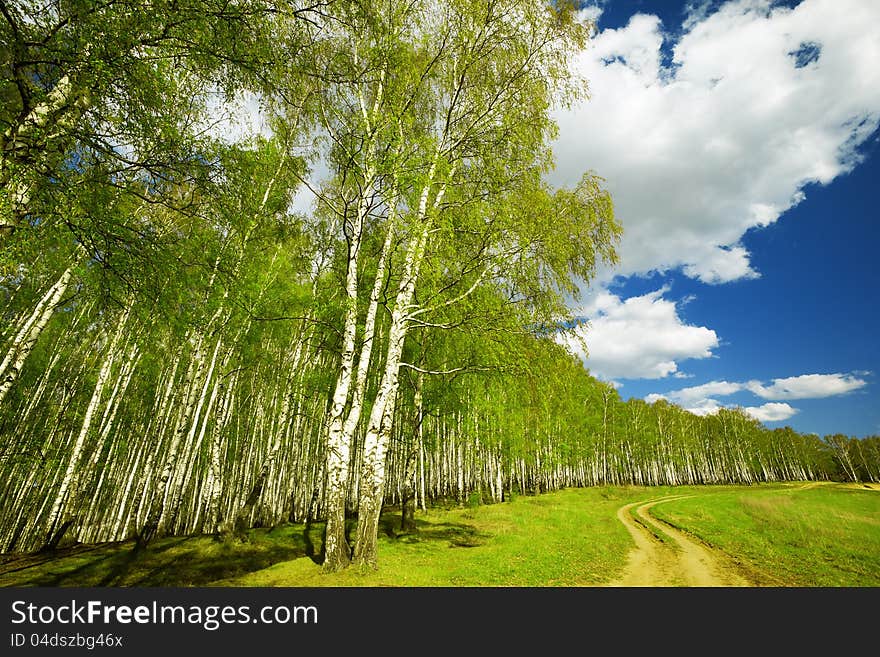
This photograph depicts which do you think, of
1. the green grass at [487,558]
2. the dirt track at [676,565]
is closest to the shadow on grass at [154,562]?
the green grass at [487,558]

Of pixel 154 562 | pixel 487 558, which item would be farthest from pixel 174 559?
pixel 487 558

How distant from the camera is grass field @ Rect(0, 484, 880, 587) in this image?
8883 mm

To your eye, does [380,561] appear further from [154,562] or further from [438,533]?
[154,562]

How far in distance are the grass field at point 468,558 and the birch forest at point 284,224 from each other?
127cm

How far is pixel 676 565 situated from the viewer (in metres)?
10.4

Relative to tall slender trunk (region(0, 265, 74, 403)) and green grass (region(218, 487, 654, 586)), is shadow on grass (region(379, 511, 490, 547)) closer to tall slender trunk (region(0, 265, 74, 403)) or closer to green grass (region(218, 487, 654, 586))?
green grass (region(218, 487, 654, 586))

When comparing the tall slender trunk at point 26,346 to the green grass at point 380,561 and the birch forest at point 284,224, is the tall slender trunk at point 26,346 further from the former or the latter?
the green grass at point 380,561

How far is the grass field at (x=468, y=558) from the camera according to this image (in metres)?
8.88

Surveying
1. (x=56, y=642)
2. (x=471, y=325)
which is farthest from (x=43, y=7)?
(x=471, y=325)

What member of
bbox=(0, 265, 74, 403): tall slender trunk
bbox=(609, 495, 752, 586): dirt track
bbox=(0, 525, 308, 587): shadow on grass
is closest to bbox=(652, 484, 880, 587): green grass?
bbox=(609, 495, 752, 586): dirt track

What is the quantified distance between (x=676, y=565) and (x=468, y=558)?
5950 millimetres

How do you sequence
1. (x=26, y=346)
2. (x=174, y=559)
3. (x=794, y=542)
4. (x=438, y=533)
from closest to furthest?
(x=26, y=346) → (x=174, y=559) → (x=794, y=542) → (x=438, y=533)

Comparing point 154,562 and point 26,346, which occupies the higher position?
point 26,346

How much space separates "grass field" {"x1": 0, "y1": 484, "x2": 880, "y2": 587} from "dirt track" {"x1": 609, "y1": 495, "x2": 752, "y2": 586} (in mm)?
451
